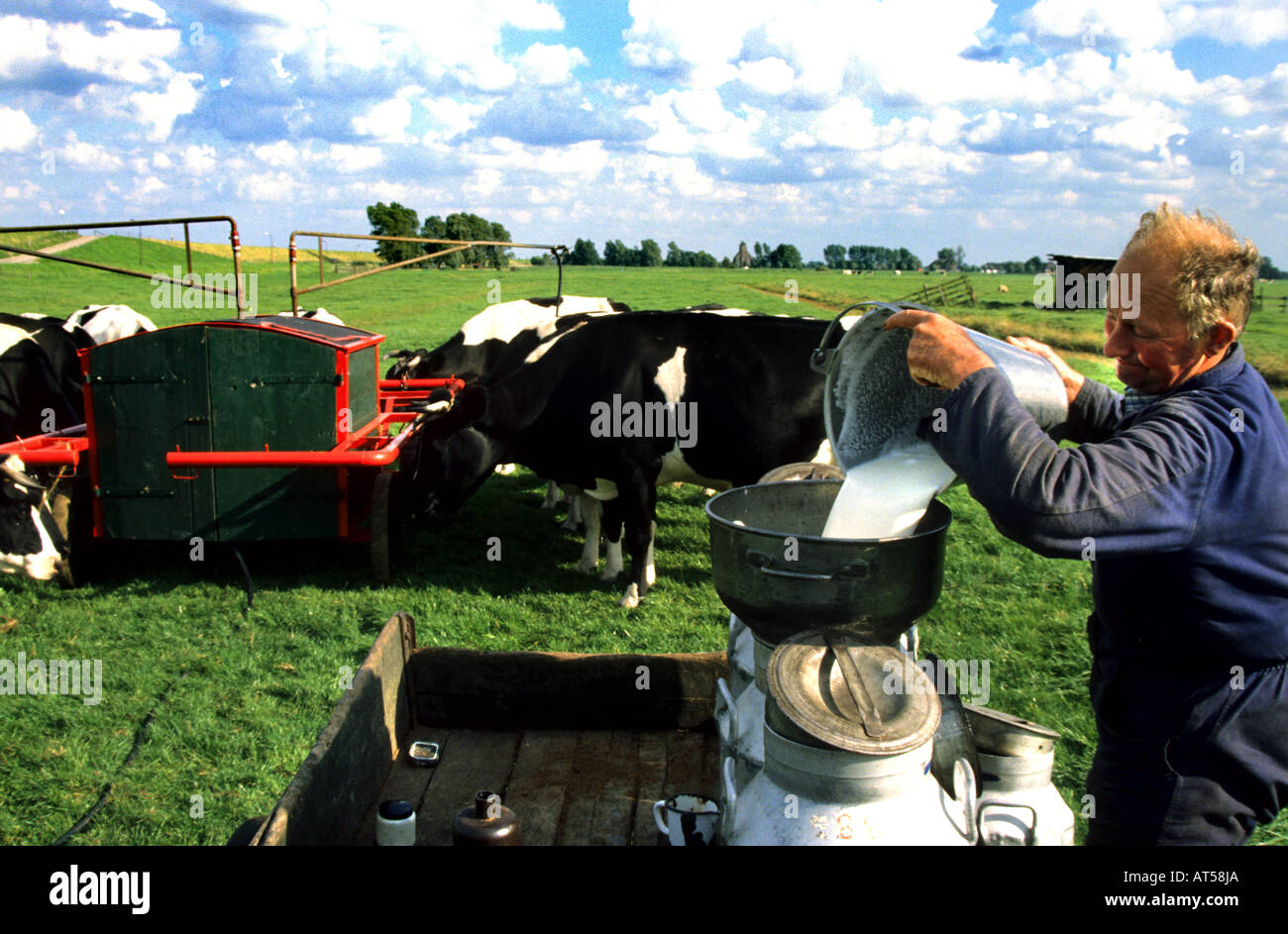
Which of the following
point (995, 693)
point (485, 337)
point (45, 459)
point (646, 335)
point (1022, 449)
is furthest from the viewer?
point (485, 337)

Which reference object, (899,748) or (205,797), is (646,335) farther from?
(899,748)

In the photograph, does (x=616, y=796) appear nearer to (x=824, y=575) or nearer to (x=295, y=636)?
(x=824, y=575)

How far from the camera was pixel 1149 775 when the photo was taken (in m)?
2.08

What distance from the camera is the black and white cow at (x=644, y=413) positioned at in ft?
21.7

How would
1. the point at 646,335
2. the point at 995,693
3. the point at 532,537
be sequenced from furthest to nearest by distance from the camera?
the point at 532,537, the point at 646,335, the point at 995,693

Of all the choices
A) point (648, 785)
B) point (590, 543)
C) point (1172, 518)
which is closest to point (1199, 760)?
point (1172, 518)

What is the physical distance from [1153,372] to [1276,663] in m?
0.66

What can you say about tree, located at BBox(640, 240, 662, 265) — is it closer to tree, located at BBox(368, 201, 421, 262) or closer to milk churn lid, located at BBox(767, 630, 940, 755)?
tree, located at BBox(368, 201, 421, 262)

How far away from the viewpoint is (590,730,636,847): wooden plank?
3.14m

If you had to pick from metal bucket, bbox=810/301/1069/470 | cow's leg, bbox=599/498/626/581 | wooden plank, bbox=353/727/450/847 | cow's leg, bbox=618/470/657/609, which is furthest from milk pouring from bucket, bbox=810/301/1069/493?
cow's leg, bbox=599/498/626/581

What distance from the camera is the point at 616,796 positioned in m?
3.34

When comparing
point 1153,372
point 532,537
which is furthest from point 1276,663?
point 532,537

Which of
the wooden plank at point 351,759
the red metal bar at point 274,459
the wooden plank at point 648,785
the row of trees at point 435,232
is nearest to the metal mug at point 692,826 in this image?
the wooden plank at point 648,785
